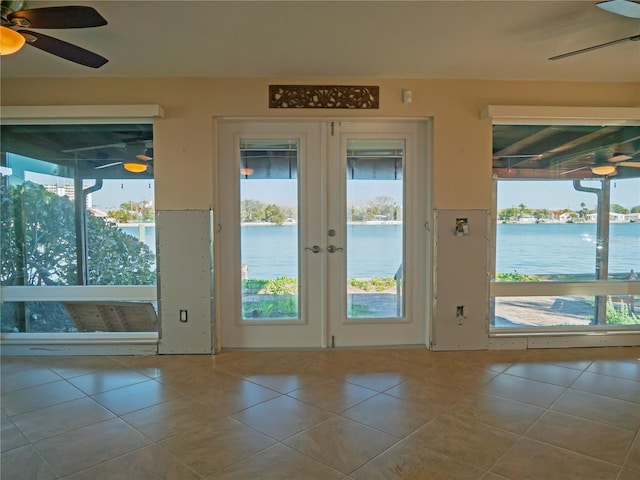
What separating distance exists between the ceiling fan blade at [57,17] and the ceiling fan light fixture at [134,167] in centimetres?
175

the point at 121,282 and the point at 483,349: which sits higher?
the point at 121,282

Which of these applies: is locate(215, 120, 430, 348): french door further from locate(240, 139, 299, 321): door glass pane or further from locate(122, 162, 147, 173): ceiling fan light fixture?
locate(122, 162, 147, 173): ceiling fan light fixture

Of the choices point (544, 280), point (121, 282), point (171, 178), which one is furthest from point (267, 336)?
point (544, 280)

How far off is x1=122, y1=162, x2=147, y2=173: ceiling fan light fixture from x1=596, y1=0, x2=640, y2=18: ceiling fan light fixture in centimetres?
371

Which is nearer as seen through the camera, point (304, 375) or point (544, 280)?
point (304, 375)

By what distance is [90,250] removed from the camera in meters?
3.95

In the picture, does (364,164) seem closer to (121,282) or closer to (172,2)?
(172,2)

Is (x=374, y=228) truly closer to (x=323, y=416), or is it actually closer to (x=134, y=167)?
(x=323, y=416)

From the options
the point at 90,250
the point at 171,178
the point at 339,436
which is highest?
the point at 171,178

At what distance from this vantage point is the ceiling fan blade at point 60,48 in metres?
2.33

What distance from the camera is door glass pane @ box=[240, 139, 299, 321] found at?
12.9 ft

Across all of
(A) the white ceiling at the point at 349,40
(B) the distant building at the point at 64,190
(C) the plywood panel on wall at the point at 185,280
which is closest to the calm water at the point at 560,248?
(A) the white ceiling at the point at 349,40

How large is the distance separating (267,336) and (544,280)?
2.89m

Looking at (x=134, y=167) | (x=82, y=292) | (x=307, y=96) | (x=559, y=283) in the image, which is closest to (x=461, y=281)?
(x=559, y=283)
